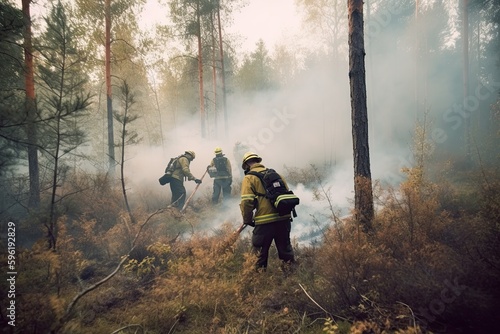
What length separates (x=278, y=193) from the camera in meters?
4.05

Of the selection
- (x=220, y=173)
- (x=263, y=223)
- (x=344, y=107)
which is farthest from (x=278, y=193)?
(x=344, y=107)

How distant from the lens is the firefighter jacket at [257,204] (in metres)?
4.10

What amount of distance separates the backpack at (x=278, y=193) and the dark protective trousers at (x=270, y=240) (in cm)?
30

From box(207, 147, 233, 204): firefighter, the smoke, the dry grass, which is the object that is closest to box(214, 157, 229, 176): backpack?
box(207, 147, 233, 204): firefighter

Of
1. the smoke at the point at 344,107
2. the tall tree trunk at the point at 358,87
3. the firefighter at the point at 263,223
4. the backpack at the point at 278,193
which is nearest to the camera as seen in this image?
the backpack at the point at 278,193

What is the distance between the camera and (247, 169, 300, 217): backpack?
3.92m

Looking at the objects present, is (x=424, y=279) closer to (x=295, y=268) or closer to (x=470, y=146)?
(x=295, y=268)

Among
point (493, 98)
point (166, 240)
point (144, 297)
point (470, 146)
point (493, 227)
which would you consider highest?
point (493, 98)

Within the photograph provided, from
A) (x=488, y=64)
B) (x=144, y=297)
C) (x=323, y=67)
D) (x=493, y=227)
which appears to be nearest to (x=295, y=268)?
(x=144, y=297)

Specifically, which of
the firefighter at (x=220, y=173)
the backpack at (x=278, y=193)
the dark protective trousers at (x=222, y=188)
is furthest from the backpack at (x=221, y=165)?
the backpack at (x=278, y=193)

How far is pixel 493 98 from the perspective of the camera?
75.7 ft

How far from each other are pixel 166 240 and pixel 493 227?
233 inches

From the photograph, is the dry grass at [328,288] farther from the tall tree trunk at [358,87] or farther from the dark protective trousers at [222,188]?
the dark protective trousers at [222,188]

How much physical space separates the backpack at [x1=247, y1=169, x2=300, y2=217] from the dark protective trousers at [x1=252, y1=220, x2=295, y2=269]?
30cm
